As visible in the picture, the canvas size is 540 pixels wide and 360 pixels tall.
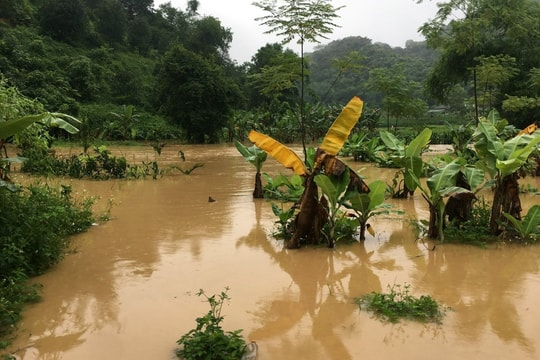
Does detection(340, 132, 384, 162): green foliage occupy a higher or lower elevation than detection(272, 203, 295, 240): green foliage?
higher

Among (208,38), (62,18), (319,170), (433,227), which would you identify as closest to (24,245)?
(319,170)

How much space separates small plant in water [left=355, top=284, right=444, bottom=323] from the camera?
409cm

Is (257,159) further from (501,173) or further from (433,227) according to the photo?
(501,173)

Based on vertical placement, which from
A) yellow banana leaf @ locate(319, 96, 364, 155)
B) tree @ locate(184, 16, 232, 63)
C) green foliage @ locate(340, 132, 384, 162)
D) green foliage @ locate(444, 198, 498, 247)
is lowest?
green foliage @ locate(444, 198, 498, 247)

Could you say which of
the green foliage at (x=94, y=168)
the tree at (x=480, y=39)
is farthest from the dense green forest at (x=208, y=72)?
the green foliage at (x=94, y=168)

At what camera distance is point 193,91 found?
2495cm

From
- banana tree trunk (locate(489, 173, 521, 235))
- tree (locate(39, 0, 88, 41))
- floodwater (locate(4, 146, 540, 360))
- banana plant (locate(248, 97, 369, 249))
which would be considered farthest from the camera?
tree (locate(39, 0, 88, 41))

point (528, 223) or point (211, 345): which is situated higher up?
point (528, 223)

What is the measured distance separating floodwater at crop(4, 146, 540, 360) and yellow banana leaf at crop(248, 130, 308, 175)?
1133mm

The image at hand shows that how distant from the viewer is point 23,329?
389cm

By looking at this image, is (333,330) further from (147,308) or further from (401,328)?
(147,308)

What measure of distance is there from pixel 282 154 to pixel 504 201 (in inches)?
125

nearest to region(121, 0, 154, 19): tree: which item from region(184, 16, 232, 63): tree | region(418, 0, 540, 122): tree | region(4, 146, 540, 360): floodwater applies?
region(184, 16, 232, 63): tree

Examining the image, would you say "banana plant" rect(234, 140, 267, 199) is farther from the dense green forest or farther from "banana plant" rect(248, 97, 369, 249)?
"banana plant" rect(248, 97, 369, 249)
